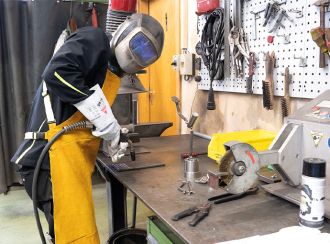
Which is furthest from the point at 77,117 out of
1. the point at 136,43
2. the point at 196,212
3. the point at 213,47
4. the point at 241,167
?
the point at 213,47

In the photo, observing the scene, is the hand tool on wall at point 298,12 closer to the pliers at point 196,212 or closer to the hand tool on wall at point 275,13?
the hand tool on wall at point 275,13

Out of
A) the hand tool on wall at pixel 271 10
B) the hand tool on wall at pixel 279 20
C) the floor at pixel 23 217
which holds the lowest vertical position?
→ the floor at pixel 23 217

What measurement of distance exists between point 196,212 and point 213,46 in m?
1.26

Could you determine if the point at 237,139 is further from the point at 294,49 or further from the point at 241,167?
the point at 241,167

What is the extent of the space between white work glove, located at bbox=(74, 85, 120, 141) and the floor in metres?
1.39

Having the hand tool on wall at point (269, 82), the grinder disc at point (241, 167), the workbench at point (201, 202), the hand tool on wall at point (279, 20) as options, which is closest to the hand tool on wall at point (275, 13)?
the hand tool on wall at point (279, 20)

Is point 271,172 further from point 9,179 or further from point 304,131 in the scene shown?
point 9,179

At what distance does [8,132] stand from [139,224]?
68.9 inches

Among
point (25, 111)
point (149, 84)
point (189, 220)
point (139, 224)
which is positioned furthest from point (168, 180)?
point (25, 111)

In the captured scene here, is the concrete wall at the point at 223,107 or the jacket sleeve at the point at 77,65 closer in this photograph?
the jacket sleeve at the point at 77,65

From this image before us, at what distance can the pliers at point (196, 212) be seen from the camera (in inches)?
41.0

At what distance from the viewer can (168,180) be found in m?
1.46

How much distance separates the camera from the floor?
269 cm

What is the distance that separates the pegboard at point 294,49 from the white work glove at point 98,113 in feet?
2.72
